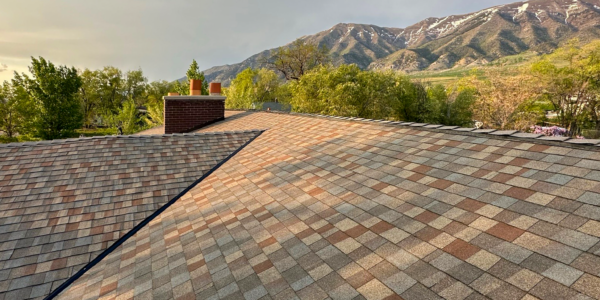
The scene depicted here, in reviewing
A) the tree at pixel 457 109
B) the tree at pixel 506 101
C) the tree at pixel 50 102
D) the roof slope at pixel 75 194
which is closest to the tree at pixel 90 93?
the tree at pixel 50 102

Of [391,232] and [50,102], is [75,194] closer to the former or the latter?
[391,232]

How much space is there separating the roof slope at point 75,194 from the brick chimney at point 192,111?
19.4 ft

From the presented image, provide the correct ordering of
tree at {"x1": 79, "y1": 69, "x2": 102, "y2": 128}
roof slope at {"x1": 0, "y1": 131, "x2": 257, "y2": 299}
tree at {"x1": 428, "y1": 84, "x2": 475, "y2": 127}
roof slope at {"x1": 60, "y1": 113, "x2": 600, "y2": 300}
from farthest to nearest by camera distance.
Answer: tree at {"x1": 79, "y1": 69, "x2": 102, "y2": 128} → tree at {"x1": 428, "y1": 84, "x2": 475, "y2": 127} → roof slope at {"x1": 0, "y1": 131, "x2": 257, "y2": 299} → roof slope at {"x1": 60, "y1": 113, "x2": 600, "y2": 300}

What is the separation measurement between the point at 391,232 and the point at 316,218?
1.16 m

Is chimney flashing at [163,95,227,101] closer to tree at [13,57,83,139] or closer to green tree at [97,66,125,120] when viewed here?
tree at [13,57,83,139]

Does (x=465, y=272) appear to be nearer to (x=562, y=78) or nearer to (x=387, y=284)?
(x=387, y=284)

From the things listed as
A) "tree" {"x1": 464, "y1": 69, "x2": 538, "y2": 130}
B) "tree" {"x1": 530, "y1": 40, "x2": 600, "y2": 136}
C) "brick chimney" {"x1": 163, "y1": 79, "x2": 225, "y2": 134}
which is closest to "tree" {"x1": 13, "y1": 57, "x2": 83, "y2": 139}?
"brick chimney" {"x1": 163, "y1": 79, "x2": 225, "y2": 134}

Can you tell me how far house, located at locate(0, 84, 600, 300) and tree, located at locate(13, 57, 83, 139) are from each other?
32.4 meters

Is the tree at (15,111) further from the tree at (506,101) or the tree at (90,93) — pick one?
the tree at (506,101)

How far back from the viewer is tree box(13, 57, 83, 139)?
31078mm

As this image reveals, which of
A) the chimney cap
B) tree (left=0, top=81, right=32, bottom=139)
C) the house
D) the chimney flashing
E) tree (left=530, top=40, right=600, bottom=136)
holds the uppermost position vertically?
tree (left=530, top=40, right=600, bottom=136)

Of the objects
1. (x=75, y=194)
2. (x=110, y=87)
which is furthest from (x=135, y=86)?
(x=75, y=194)

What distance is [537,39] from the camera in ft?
605

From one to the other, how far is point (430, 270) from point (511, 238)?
90cm
